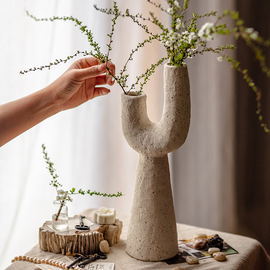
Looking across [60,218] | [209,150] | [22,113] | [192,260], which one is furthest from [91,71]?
[209,150]

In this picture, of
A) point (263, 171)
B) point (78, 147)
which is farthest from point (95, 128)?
point (263, 171)

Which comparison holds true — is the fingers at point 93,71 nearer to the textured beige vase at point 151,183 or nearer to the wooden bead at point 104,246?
the textured beige vase at point 151,183

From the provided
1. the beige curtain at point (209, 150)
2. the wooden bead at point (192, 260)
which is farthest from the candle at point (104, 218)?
the beige curtain at point (209, 150)

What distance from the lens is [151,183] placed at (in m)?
0.98

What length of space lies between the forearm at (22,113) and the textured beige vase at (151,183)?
347 millimetres

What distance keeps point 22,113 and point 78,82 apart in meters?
0.23

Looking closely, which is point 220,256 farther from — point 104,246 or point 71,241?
point 71,241

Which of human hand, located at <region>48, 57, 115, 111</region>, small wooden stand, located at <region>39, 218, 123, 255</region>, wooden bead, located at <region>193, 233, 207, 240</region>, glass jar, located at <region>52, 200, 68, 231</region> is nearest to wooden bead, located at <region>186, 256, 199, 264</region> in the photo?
wooden bead, located at <region>193, 233, 207, 240</region>

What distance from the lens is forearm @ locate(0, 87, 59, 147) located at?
109cm

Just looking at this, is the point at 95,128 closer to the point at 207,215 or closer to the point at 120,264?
the point at 207,215

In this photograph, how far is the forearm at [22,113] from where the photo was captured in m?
1.09

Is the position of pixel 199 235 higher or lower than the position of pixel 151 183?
lower

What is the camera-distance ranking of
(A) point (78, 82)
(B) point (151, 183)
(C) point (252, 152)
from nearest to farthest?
(B) point (151, 183) < (A) point (78, 82) < (C) point (252, 152)

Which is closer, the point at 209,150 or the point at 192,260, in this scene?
the point at 192,260
